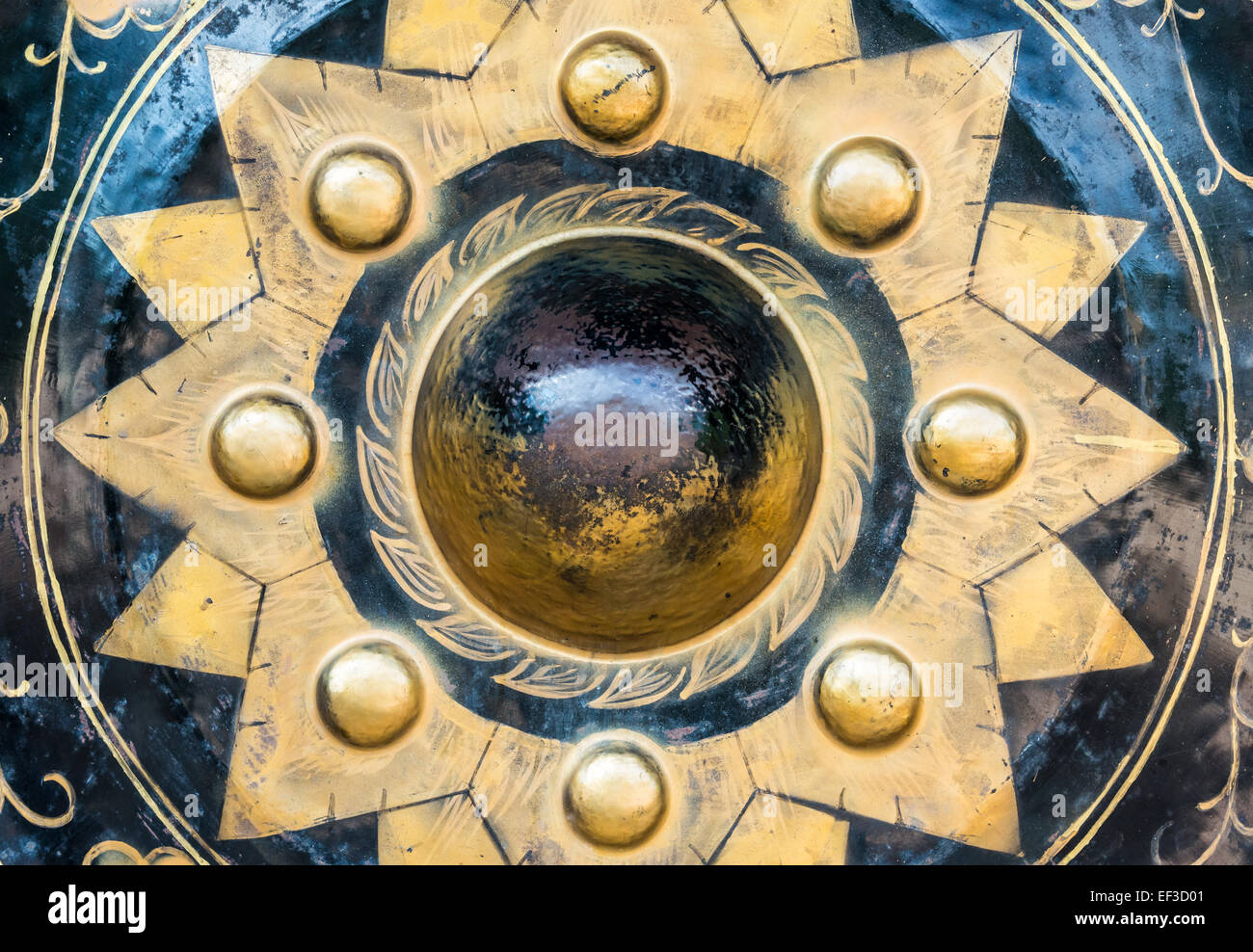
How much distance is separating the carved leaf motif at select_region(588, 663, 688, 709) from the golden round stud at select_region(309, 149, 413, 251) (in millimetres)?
1795

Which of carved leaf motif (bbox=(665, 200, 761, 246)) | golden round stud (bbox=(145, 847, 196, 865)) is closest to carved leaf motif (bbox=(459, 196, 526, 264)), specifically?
carved leaf motif (bbox=(665, 200, 761, 246))

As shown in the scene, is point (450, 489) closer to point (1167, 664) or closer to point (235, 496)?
point (235, 496)

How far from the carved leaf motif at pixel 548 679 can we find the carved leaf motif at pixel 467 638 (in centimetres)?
7

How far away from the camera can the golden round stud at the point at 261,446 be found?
12.1 ft

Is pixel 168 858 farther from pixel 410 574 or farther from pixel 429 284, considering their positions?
pixel 429 284

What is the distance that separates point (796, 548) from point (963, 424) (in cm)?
Answer: 73

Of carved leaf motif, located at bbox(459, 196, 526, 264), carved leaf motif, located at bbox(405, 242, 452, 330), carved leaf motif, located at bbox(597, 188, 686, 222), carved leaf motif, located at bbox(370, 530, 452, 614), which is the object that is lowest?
carved leaf motif, located at bbox(370, 530, 452, 614)

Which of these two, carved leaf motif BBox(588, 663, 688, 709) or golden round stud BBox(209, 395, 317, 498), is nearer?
golden round stud BBox(209, 395, 317, 498)

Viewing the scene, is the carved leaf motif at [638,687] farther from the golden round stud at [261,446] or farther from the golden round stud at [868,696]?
the golden round stud at [261,446]

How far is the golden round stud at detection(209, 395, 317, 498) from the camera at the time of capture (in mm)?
3689

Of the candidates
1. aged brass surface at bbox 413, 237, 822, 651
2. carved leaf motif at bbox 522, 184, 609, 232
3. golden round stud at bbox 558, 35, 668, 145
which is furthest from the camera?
carved leaf motif at bbox 522, 184, 609, 232

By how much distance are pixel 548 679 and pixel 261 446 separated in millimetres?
1303

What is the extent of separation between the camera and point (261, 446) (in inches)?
145

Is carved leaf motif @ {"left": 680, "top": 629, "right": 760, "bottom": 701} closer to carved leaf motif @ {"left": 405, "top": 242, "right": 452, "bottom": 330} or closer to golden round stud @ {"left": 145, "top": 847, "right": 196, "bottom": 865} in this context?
carved leaf motif @ {"left": 405, "top": 242, "right": 452, "bottom": 330}
